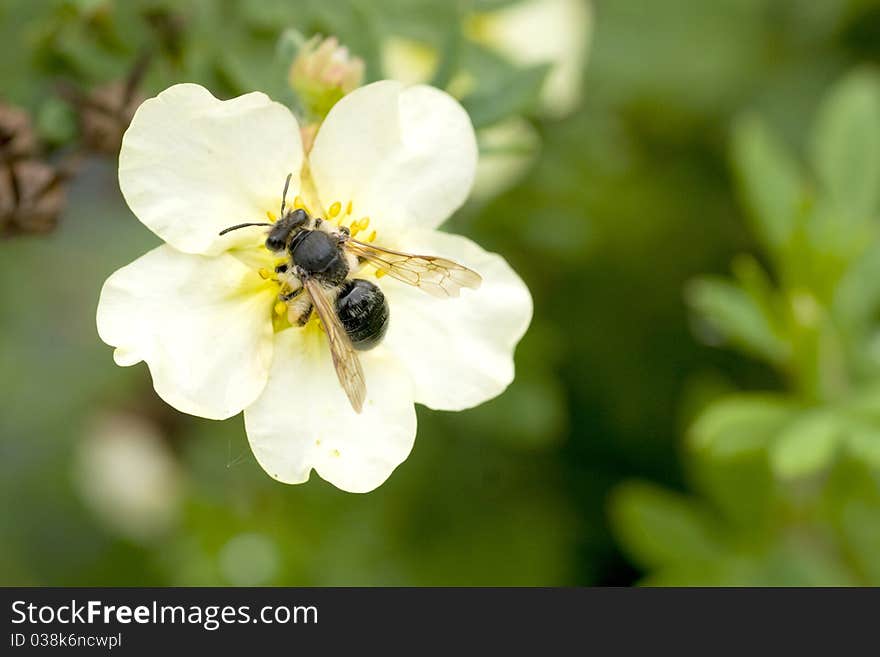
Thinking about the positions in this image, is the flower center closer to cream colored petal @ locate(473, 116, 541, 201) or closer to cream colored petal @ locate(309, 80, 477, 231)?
cream colored petal @ locate(309, 80, 477, 231)

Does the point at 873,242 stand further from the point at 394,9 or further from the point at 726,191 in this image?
the point at 394,9

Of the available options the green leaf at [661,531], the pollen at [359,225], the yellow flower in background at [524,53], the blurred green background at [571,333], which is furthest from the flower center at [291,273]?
the green leaf at [661,531]

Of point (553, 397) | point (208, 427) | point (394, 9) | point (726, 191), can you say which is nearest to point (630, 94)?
point (726, 191)

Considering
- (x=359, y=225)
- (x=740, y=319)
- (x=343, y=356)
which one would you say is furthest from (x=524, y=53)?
(x=343, y=356)

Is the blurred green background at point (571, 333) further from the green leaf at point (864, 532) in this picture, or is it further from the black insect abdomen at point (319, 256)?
the black insect abdomen at point (319, 256)

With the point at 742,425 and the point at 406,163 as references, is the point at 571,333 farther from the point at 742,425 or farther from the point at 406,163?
the point at 406,163

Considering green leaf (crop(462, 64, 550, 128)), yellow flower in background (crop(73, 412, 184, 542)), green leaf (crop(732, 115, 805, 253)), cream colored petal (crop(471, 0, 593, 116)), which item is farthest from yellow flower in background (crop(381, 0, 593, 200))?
yellow flower in background (crop(73, 412, 184, 542))

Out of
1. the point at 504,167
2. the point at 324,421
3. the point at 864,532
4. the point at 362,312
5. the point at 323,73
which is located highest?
the point at 504,167

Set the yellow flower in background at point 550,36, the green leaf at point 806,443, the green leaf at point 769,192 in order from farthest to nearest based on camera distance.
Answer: the yellow flower in background at point 550,36, the green leaf at point 769,192, the green leaf at point 806,443
